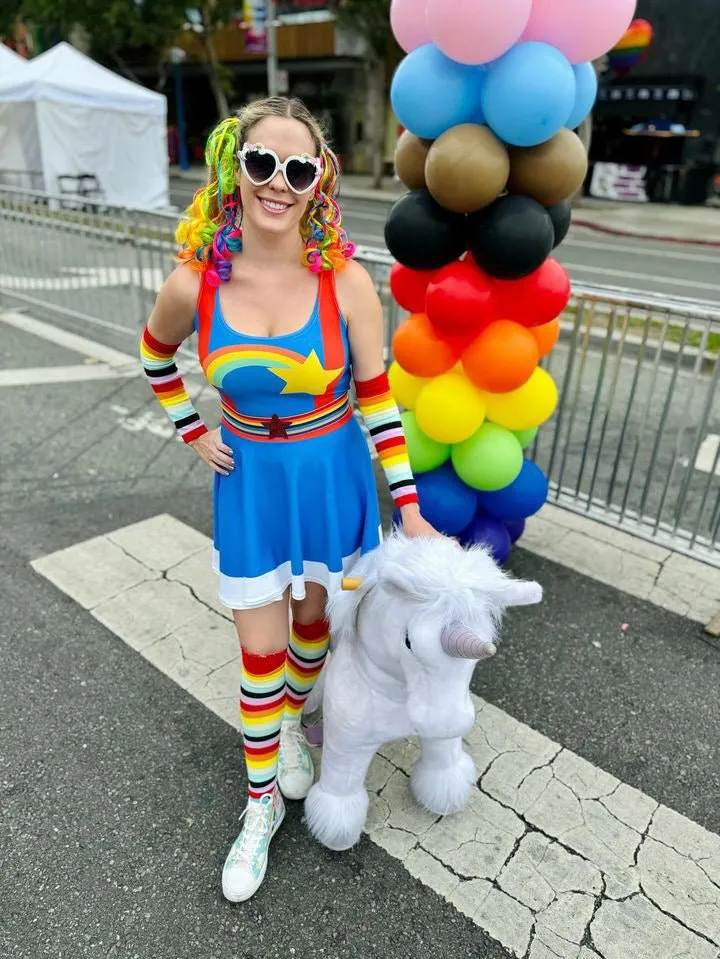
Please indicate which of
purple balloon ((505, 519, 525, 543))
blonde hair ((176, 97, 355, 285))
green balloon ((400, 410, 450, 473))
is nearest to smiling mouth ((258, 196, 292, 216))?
blonde hair ((176, 97, 355, 285))

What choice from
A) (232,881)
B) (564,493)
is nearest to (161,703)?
(232,881)

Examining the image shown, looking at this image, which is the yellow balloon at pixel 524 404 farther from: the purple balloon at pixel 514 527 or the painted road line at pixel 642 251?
the painted road line at pixel 642 251

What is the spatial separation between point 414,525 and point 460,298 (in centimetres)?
135

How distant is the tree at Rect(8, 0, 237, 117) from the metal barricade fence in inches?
805

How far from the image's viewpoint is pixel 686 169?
77.0 ft

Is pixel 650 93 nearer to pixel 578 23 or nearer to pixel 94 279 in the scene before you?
pixel 94 279

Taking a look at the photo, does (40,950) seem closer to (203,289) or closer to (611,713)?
(203,289)

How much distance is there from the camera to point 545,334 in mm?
3361

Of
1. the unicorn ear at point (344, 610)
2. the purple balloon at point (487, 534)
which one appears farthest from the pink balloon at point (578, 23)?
the unicorn ear at point (344, 610)

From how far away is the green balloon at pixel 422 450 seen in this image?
3451 millimetres

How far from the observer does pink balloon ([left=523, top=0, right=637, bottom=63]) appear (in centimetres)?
270

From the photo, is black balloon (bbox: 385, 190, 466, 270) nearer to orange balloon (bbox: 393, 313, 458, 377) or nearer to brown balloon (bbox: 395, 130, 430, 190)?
brown balloon (bbox: 395, 130, 430, 190)

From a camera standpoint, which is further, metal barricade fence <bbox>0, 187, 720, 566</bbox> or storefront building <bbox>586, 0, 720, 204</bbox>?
storefront building <bbox>586, 0, 720, 204</bbox>

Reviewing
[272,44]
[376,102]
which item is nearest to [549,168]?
[272,44]
